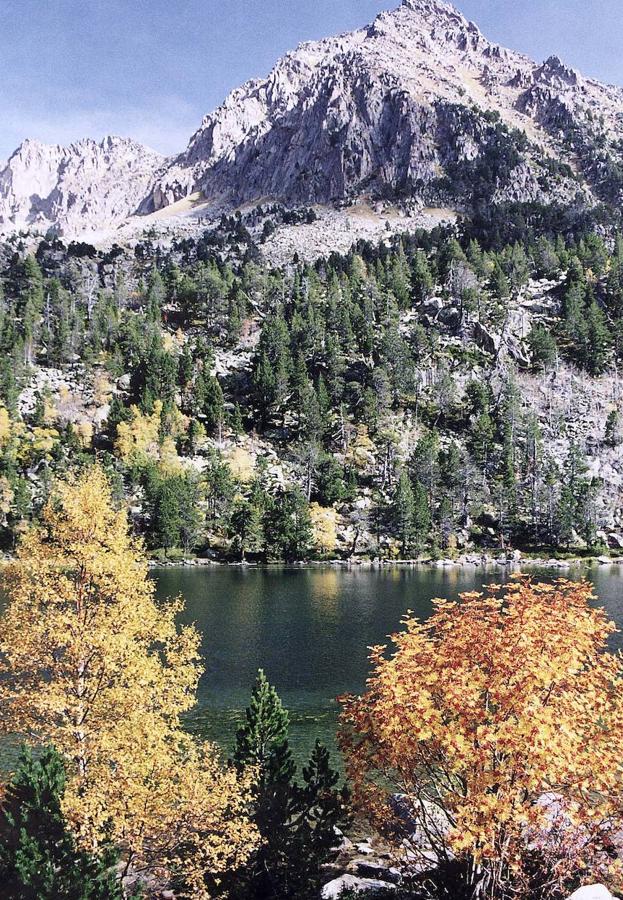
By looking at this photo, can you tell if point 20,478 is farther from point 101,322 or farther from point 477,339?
point 477,339

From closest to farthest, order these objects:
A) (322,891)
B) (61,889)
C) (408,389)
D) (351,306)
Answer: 1. (61,889)
2. (322,891)
3. (408,389)
4. (351,306)

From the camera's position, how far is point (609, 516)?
122312mm

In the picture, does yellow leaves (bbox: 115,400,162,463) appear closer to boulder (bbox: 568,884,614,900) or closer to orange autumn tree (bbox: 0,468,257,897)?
orange autumn tree (bbox: 0,468,257,897)

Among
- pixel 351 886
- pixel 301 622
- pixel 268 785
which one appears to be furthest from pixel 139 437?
pixel 351 886

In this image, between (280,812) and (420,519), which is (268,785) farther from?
(420,519)

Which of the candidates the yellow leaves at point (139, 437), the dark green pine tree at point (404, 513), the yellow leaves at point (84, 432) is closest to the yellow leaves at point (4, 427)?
the yellow leaves at point (84, 432)

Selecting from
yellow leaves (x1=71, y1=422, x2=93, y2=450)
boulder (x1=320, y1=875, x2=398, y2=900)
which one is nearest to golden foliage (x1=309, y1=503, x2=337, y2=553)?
yellow leaves (x1=71, y1=422, x2=93, y2=450)

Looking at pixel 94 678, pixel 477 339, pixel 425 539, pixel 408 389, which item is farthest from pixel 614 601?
pixel 477 339

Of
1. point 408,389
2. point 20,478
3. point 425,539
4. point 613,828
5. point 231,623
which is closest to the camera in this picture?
point 613,828

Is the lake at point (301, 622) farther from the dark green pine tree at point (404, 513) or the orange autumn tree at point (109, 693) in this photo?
the orange autumn tree at point (109, 693)

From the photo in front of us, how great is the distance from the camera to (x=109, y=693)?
1528 centimetres

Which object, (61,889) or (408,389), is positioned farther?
(408,389)

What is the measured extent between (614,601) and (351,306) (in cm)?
11615

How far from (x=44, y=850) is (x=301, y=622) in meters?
49.0
